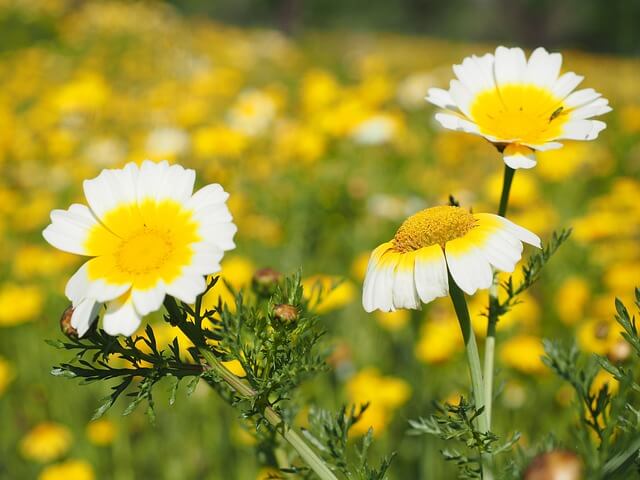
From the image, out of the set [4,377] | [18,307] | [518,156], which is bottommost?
[4,377]

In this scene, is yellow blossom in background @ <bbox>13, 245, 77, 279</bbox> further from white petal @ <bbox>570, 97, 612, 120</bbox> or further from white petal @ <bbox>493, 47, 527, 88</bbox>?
white petal @ <bbox>570, 97, 612, 120</bbox>

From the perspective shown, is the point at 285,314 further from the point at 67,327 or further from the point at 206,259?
the point at 67,327

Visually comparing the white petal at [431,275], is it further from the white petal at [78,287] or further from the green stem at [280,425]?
the white petal at [78,287]

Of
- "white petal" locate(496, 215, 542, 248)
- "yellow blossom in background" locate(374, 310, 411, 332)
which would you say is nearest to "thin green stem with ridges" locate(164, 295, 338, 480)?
"white petal" locate(496, 215, 542, 248)

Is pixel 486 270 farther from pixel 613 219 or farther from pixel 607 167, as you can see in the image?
pixel 607 167

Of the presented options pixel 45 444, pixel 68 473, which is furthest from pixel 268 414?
pixel 45 444
